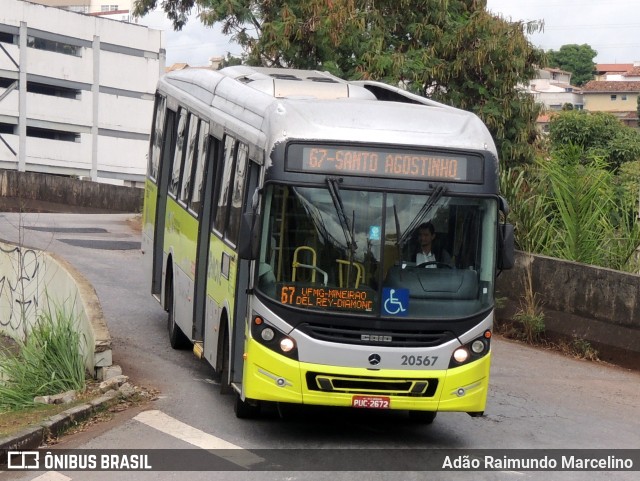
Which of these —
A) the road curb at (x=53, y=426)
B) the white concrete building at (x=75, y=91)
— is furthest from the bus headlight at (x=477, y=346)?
the white concrete building at (x=75, y=91)

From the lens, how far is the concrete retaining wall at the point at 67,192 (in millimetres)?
38531

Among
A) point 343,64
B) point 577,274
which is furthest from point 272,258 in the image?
point 343,64

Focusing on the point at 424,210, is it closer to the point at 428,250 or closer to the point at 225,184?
the point at 428,250

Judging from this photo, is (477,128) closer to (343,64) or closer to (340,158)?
(340,158)

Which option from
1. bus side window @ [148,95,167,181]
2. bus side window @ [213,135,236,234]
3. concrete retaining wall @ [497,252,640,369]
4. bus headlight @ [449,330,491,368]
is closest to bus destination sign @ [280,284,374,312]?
bus headlight @ [449,330,491,368]

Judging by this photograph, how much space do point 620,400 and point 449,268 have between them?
4.39 meters

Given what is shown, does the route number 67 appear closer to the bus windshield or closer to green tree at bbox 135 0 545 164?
the bus windshield

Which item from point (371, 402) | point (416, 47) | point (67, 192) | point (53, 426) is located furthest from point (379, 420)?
point (67, 192)

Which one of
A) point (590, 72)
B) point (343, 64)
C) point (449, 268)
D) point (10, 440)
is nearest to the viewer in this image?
point (10, 440)

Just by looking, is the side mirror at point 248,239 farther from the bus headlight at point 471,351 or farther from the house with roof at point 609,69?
the house with roof at point 609,69

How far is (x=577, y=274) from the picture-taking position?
634 inches

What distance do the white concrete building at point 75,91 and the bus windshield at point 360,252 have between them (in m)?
61.8

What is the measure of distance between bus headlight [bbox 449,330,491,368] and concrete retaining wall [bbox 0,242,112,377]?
423 centimetres

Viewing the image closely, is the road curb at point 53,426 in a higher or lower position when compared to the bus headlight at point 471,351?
lower
